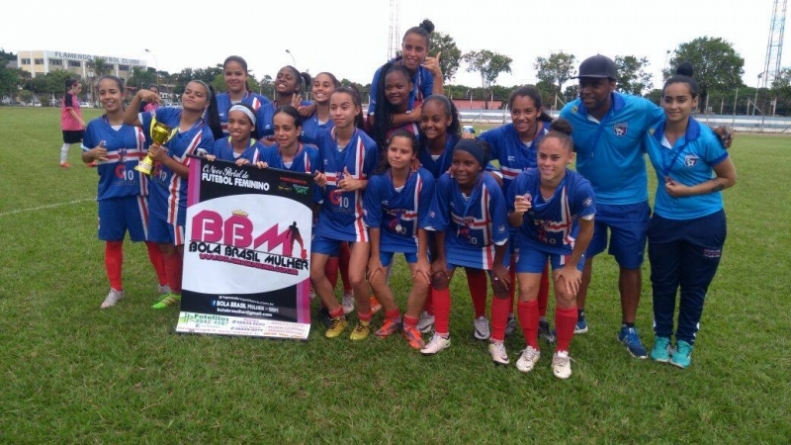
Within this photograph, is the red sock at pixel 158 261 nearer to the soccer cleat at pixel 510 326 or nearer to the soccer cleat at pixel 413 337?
the soccer cleat at pixel 413 337

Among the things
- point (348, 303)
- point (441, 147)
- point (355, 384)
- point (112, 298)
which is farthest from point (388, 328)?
point (112, 298)

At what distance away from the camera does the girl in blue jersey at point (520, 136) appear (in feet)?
12.7

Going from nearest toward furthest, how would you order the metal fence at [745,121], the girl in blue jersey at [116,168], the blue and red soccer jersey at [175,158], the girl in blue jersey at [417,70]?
1. the girl in blue jersey at [417,70]
2. the blue and red soccer jersey at [175,158]
3. the girl in blue jersey at [116,168]
4. the metal fence at [745,121]

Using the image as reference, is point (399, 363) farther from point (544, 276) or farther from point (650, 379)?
point (650, 379)

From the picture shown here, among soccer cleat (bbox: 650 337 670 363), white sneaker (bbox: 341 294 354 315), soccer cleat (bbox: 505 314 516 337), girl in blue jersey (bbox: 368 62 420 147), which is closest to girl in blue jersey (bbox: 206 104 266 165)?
girl in blue jersey (bbox: 368 62 420 147)

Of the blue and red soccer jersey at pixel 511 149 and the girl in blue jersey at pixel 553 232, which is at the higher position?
the blue and red soccer jersey at pixel 511 149

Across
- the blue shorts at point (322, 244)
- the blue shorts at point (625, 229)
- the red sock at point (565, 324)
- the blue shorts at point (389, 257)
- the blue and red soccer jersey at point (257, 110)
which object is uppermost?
the blue and red soccer jersey at point (257, 110)

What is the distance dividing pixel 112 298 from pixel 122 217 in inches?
28.6

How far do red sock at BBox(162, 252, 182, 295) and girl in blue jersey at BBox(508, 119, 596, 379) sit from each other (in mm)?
2881

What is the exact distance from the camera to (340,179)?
417 centimetres

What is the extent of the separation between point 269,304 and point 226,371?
2.45 ft

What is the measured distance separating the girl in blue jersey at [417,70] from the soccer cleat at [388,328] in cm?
161

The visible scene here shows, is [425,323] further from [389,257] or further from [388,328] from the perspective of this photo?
[389,257]

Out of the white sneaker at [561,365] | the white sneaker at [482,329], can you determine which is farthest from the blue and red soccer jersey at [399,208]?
the white sneaker at [561,365]
